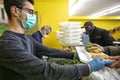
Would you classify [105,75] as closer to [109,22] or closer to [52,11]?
[52,11]

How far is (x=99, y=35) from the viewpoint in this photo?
4.65 m

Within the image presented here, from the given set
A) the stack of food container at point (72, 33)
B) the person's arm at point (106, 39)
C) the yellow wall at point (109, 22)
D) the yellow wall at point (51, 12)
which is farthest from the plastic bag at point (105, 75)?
the yellow wall at point (109, 22)

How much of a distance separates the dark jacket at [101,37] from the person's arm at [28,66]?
10.7 ft

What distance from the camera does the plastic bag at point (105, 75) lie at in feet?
4.71

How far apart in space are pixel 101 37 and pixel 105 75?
3.25m

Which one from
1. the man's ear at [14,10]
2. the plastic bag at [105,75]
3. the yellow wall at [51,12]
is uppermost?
the yellow wall at [51,12]

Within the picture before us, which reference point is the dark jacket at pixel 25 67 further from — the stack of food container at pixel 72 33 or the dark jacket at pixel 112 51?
the stack of food container at pixel 72 33

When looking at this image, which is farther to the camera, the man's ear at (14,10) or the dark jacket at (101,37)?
the dark jacket at (101,37)

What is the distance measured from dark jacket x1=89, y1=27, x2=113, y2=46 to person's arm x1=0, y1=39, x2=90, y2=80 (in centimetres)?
326

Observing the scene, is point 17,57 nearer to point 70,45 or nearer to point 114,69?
point 114,69

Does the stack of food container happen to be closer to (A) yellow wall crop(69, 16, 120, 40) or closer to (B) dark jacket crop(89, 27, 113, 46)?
(B) dark jacket crop(89, 27, 113, 46)

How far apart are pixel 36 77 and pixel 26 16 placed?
2.12ft

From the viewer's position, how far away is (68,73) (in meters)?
1.34

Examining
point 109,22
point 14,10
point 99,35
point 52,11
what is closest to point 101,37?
point 99,35
